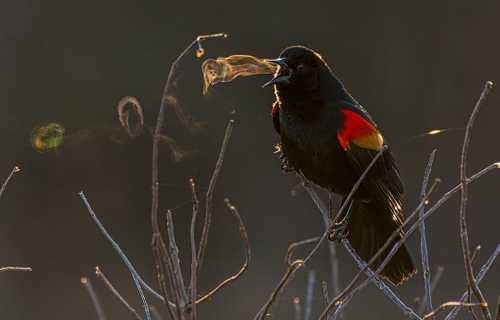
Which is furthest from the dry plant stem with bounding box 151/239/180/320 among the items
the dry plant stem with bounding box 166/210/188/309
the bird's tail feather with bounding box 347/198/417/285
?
the bird's tail feather with bounding box 347/198/417/285

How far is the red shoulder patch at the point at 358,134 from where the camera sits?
8.45 feet

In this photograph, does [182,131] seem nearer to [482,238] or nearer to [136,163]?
[136,163]

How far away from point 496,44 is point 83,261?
11.7ft

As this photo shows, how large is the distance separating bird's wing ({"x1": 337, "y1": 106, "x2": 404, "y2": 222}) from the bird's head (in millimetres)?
155

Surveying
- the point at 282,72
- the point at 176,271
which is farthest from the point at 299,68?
the point at 176,271

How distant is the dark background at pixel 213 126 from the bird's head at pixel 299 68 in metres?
3.04

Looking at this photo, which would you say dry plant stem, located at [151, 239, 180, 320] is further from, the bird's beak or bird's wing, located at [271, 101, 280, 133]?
bird's wing, located at [271, 101, 280, 133]

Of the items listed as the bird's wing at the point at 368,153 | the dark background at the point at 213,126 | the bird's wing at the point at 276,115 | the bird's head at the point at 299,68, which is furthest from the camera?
the dark background at the point at 213,126

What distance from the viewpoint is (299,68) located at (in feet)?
8.80

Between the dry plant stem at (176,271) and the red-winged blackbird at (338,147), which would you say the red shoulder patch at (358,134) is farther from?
the dry plant stem at (176,271)

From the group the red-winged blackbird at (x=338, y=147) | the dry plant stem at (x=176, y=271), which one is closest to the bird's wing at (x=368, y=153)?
the red-winged blackbird at (x=338, y=147)

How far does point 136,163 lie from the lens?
21.8 ft

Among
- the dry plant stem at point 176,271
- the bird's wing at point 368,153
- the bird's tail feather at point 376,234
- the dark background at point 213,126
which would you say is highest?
the dry plant stem at point 176,271

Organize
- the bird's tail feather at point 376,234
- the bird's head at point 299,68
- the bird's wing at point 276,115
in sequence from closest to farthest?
1. the bird's tail feather at point 376,234
2. the bird's head at point 299,68
3. the bird's wing at point 276,115
